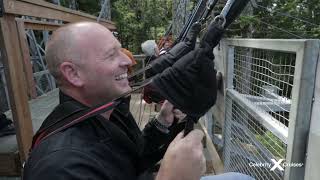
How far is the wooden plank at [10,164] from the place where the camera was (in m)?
2.55

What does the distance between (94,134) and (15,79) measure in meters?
1.34

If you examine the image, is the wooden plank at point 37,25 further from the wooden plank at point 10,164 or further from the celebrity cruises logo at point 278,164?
the celebrity cruises logo at point 278,164

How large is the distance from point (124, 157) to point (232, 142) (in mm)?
1319

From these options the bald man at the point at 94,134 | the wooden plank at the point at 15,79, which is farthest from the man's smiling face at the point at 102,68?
the wooden plank at the point at 15,79

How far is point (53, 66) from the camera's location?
1398mm

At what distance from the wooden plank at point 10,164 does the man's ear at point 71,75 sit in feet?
4.85

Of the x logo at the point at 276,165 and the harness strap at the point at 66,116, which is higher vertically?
the harness strap at the point at 66,116

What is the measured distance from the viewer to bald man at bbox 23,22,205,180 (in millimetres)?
998

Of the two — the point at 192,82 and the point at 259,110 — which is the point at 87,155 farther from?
the point at 259,110

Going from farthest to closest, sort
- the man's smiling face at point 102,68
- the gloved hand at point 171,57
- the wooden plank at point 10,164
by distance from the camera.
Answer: the wooden plank at point 10,164
the man's smiling face at point 102,68
the gloved hand at point 171,57

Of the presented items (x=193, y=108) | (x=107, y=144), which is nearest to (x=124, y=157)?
(x=107, y=144)

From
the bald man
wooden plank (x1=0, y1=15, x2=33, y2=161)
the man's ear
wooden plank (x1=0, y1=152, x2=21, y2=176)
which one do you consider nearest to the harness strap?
the bald man

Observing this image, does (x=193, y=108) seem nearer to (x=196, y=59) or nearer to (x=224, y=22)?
(x=196, y=59)

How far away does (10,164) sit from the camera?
258cm
